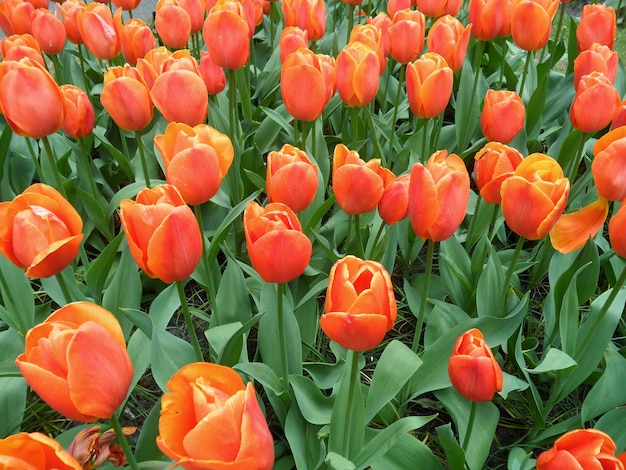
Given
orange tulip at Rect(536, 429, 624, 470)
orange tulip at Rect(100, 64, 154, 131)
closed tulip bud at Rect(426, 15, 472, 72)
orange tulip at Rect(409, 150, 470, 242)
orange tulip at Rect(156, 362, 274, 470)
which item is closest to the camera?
orange tulip at Rect(156, 362, 274, 470)

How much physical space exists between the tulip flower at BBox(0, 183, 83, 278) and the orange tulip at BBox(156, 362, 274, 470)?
47cm

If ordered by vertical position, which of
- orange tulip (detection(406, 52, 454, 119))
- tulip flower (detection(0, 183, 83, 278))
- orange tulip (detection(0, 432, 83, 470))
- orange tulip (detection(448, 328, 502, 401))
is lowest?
orange tulip (detection(448, 328, 502, 401))

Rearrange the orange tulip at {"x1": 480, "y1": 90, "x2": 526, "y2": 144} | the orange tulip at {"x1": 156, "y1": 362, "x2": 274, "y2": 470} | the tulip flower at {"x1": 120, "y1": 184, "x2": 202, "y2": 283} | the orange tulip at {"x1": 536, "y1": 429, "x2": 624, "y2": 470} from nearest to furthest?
the orange tulip at {"x1": 156, "y1": 362, "x2": 274, "y2": 470}, the orange tulip at {"x1": 536, "y1": 429, "x2": 624, "y2": 470}, the tulip flower at {"x1": 120, "y1": 184, "x2": 202, "y2": 283}, the orange tulip at {"x1": 480, "y1": 90, "x2": 526, "y2": 144}

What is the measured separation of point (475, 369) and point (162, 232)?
598mm

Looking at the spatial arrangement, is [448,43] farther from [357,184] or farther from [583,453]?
[583,453]

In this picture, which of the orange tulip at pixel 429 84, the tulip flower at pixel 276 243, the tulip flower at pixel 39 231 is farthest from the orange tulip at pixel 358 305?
the orange tulip at pixel 429 84

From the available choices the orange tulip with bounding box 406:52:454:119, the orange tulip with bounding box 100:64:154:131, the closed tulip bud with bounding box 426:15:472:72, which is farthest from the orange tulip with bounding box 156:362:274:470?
the closed tulip bud with bounding box 426:15:472:72

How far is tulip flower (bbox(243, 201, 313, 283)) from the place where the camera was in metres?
1.06

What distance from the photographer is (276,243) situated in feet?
3.49

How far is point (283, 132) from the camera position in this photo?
98.0 inches

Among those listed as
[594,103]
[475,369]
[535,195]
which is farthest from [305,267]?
[594,103]

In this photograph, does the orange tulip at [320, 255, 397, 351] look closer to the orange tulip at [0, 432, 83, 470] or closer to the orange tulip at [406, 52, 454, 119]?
the orange tulip at [0, 432, 83, 470]

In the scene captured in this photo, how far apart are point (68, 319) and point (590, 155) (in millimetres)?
2211

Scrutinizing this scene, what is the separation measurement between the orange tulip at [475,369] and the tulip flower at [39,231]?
75 cm
